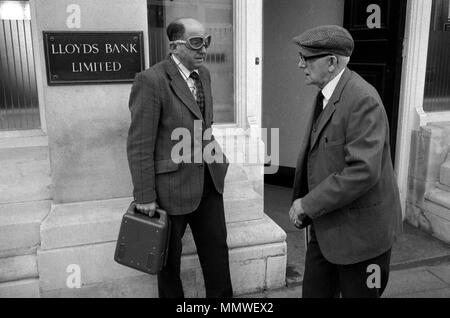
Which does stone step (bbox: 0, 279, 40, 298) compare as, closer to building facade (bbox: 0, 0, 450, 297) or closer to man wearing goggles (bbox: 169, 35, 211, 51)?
building facade (bbox: 0, 0, 450, 297)

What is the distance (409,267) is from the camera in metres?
4.10

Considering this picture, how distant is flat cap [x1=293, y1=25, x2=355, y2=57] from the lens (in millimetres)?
2178

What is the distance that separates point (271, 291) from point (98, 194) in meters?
1.54

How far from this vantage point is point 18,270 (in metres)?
3.17

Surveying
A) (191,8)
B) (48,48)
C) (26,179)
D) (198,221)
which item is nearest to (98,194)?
(26,179)

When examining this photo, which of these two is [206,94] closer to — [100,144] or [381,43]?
[100,144]

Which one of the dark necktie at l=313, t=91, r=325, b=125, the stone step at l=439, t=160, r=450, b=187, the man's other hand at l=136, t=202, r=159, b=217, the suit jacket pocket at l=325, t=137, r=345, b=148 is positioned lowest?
the stone step at l=439, t=160, r=450, b=187

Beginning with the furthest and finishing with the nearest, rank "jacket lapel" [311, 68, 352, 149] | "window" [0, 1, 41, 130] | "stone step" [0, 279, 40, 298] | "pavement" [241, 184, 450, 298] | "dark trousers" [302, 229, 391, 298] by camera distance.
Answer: "pavement" [241, 184, 450, 298]
"window" [0, 1, 41, 130]
"stone step" [0, 279, 40, 298]
"dark trousers" [302, 229, 391, 298]
"jacket lapel" [311, 68, 352, 149]

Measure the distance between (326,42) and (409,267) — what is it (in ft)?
8.91

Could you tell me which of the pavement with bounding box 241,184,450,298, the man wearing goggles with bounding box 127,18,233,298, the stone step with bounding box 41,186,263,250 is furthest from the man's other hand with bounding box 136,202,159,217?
the pavement with bounding box 241,184,450,298

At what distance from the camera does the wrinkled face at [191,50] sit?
271 centimetres

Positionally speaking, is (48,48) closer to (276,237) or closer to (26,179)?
(26,179)

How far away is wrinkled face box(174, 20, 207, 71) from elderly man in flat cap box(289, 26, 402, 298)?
715mm
